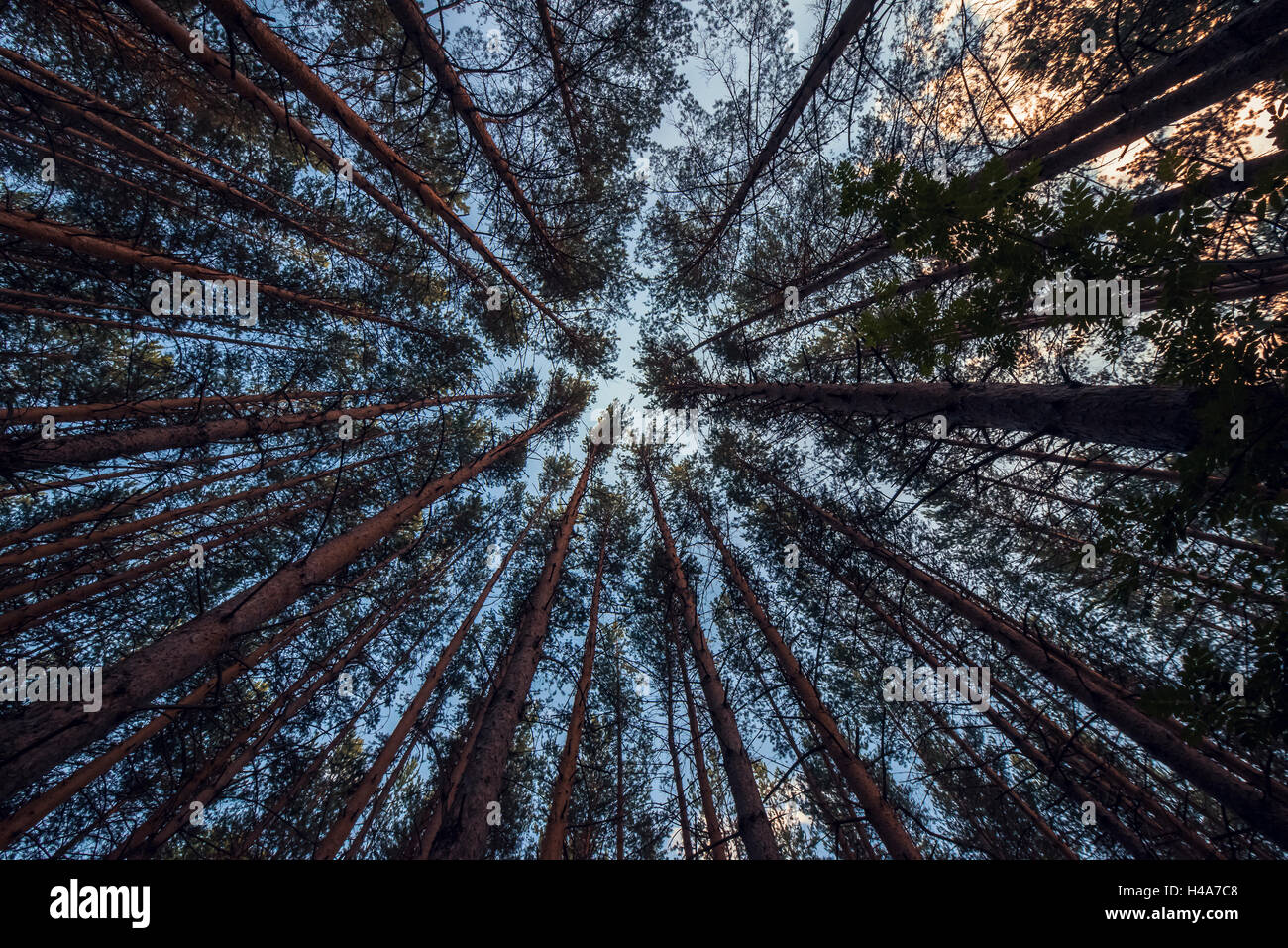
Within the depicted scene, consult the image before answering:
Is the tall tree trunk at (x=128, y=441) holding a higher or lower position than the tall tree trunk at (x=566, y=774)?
higher

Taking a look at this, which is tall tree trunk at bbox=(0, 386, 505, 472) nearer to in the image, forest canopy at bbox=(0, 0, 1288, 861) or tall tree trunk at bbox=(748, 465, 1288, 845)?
forest canopy at bbox=(0, 0, 1288, 861)

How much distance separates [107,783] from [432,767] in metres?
4.94

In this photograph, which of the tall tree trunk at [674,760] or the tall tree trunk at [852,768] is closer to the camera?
the tall tree trunk at [852,768]

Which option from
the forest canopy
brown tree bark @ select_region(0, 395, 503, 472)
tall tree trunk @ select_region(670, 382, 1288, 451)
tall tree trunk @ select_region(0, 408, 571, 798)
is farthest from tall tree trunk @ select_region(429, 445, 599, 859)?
tall tree trunk @ select_region(670, 382, 1288, 451)

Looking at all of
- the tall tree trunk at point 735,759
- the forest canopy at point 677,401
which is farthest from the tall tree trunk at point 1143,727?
the tall tree trunk at point 735,759

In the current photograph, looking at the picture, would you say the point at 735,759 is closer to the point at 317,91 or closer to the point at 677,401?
the point at 317,91

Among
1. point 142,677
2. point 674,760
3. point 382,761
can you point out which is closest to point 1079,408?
point 142,677

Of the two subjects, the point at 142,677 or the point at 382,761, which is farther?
the point at 382,761

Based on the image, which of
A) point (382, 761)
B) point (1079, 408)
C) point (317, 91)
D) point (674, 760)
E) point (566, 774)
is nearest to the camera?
point (1079, 408)

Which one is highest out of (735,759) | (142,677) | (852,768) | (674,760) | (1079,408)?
(1079,408)

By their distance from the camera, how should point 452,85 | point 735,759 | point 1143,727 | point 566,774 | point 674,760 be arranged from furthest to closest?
1. point 674,760
2. point 566,774
3. point 735,759
4. point 1143,727
5. point 452,85

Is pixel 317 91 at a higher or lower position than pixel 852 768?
higher

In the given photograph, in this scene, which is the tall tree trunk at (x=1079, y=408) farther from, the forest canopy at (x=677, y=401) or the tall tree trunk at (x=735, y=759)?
the tall tree trunk at (x=735, y=759)

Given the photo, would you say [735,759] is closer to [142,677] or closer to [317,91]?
[142,677]
